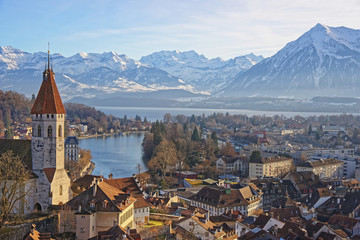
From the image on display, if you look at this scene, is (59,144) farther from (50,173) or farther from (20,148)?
(20,148)

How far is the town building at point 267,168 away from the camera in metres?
47.1

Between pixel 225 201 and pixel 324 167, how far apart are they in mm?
22401

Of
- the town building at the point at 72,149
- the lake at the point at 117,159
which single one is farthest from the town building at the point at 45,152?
the town building at the point at 72,149

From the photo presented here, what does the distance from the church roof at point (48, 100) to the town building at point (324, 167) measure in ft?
105

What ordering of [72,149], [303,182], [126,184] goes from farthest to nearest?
[72,149] < [303,182] < [126,184]

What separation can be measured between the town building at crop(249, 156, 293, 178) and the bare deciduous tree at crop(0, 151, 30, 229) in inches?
1167

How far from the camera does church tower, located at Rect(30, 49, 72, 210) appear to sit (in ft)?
68.0

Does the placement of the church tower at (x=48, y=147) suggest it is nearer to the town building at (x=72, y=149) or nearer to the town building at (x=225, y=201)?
the town building at (x=225, y=201)

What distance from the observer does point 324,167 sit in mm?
48688

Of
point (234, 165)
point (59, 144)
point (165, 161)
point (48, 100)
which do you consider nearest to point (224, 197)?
point (59, 144)

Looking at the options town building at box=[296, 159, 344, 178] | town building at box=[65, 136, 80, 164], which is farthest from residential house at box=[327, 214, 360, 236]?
town building at box=[65, 136, 80, 164]

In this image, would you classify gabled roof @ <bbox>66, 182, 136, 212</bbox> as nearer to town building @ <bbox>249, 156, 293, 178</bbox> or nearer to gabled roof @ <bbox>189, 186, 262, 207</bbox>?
gabled roof @ <bbox>189, 186, 262, 207</bbox>

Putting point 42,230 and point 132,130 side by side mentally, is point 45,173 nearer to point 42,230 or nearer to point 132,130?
point 42,230

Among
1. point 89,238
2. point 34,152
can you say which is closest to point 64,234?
point 89,238
